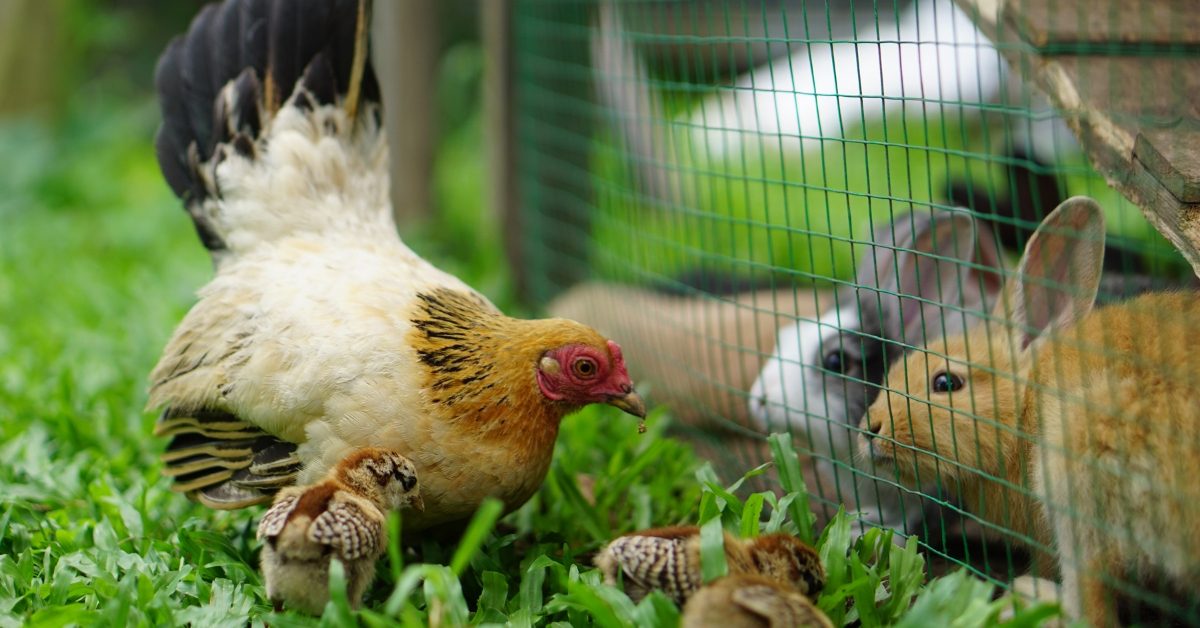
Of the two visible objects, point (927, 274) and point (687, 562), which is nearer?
point (687, 562)

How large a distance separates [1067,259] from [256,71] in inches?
112

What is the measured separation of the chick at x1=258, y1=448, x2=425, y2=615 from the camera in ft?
8.34

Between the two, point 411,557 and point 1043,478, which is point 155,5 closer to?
point 411,557

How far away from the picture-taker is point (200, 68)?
412 centimetres

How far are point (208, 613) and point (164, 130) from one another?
212 cm

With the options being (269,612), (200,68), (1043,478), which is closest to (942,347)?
(1043,478)

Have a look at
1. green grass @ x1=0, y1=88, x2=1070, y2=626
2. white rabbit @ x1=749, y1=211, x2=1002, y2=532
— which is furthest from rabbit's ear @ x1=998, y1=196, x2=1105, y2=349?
green grass @ x1=0, y1=88, x2=1070, y2=626

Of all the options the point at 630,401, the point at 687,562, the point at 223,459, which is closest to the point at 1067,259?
the point at 630,401

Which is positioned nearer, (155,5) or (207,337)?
(207,337)

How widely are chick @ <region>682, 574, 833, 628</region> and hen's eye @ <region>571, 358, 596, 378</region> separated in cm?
84

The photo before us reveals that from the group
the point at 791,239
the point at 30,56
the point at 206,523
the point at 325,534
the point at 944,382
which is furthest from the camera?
the point at 30,56

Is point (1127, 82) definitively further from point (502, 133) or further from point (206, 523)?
point (502, 133)

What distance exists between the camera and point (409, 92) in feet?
22.0

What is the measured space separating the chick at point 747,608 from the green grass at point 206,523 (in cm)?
12
